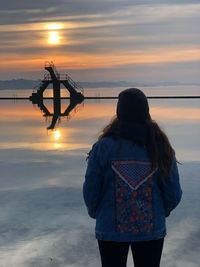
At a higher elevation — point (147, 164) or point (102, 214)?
point (147, 164)

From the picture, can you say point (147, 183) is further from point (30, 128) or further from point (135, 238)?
point (30, 128)

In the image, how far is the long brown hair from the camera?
13.2ft

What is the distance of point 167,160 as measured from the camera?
160 inches

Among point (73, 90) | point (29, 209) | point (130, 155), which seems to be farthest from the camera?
point (73, 90)

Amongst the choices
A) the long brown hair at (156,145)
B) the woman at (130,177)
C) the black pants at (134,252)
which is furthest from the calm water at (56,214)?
the long brown hair at (156,145)

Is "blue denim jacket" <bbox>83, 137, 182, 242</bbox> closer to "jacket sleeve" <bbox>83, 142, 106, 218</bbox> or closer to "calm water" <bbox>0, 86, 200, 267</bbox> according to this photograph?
"jacket sleeve" <bbox>83, 142, 106, 218</bbox>

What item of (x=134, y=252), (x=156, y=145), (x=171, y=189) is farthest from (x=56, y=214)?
(x=156, y=145)

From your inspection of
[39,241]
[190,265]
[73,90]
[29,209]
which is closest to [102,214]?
[190,265]

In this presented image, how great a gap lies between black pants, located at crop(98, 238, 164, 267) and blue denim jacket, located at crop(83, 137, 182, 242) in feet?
0.20

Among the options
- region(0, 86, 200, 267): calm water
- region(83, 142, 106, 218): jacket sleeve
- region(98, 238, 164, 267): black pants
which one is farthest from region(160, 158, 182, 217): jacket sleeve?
region(0, 86, 200, 267): calm water

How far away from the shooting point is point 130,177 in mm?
4004

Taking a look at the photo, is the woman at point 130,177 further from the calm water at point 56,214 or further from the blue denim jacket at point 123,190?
the calm water at point 56,214

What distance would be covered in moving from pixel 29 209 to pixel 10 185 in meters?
3.21

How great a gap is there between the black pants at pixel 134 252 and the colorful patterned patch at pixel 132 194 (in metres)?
0.13
